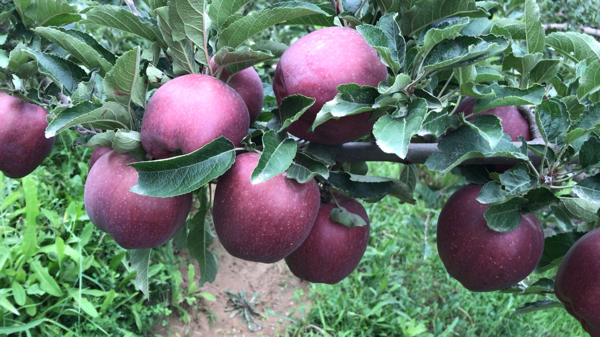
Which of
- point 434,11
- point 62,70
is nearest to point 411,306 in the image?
point 434,11

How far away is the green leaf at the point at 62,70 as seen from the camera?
3.37 feet

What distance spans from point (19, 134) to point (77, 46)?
14.6 inches

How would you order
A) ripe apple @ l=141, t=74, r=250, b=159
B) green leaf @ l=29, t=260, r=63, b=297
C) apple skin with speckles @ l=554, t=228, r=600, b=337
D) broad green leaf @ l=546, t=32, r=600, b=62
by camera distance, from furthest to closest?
1. green leaf @ l=29, t=260, r=63, b=297
2. broad green leaf @ l=546, t=32, r=600, b=62
3. apple skin with speckles @ l=554, t=228, r=600, b=337
4. ripe apple @ l=141, t=74, r=250, b=159

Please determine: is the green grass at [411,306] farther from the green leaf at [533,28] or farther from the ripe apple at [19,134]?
the ripe apple at [19,134]

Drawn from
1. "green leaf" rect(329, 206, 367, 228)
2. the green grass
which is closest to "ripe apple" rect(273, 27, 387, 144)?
"green leaf" rect(329, 206, 367, 228)

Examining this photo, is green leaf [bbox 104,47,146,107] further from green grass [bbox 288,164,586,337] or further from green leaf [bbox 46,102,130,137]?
green grass [bbox 288,164,586,337]

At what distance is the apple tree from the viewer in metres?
0.84

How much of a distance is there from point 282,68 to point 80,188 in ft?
7.54

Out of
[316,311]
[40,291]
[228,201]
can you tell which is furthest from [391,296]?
[228,201]

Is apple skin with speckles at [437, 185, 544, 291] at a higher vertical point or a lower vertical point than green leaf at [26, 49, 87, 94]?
lower

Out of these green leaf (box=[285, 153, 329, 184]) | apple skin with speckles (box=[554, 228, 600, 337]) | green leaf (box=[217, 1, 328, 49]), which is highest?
green leaf (box=[217, 1, 328, 49])

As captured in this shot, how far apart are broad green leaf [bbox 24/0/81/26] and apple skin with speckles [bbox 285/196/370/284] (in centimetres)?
83

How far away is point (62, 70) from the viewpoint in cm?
105

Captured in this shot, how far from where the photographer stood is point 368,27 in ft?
2.73
